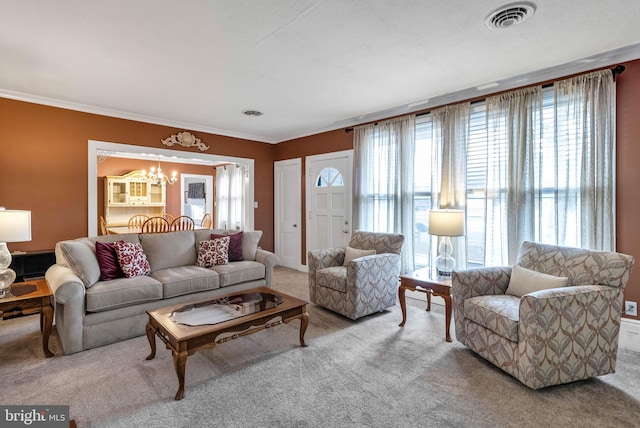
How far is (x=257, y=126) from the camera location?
529cm

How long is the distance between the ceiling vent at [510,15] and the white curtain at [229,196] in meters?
5.80

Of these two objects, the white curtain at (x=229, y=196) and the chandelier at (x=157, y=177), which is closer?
the chandelier at (x=157, y=177)

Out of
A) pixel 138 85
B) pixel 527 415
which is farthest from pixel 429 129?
pixel 138 85

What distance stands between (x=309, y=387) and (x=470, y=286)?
150cm

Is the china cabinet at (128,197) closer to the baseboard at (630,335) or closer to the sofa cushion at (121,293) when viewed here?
the sofa cushion at (121,293)

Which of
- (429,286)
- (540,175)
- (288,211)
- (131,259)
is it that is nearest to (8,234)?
(131,259)

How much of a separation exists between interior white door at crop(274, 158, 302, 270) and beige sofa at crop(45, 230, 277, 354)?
2112 mm

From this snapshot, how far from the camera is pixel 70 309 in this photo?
2.57 m

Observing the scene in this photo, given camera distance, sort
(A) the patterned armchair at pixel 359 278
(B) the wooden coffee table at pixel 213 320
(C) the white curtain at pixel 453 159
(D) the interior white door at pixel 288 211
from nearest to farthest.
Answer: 1. (B) the wooden coffee table at pixel 213 320
2. (A) the patterned armchair at pixel 359 278
3. (C) the white curtain at pixel 453 159
4. (D) the interior white door at pixel 288 211

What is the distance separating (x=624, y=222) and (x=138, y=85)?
477 centimetres

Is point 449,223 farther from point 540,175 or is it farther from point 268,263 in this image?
point 268,263

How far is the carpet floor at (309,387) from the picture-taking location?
1.84 meters

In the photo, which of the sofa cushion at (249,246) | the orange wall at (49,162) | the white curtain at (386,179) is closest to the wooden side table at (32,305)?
the orange wall at (49,162)

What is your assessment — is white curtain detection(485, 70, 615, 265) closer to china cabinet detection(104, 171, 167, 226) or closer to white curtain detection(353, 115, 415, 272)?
white curtain detection(353, 115, 415, 272)
